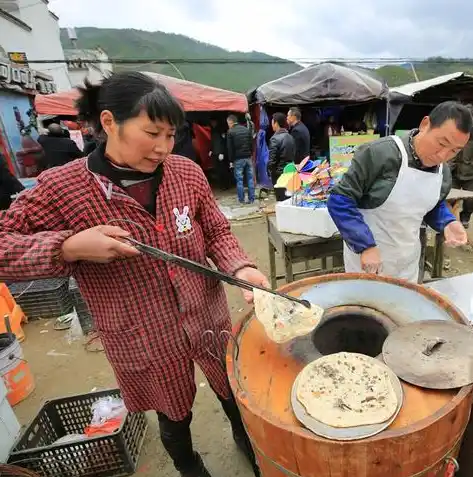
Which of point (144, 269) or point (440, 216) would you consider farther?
point (440, 216)

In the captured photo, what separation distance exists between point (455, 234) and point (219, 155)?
801cm

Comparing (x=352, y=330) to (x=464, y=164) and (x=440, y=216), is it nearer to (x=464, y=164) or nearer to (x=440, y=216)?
(x=440, y=216)

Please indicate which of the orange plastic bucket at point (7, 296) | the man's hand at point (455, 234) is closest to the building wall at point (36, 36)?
the orange plastic bucket at point (7, 296)

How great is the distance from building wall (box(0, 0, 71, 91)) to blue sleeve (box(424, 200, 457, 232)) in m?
15.7

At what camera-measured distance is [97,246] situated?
108 centimetres

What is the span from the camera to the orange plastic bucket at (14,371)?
2648 mm

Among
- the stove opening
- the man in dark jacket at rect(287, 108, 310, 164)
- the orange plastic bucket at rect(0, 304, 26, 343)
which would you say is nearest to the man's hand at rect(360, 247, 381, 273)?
the stove opening

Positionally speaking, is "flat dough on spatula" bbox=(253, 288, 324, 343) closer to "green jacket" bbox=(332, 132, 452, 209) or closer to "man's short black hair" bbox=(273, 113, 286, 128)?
"green jacket" bbox=(332, 132, 452, 209)

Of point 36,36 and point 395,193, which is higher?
point 36,36

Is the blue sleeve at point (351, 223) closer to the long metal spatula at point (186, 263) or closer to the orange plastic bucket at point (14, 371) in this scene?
the long metal spatula at point (186, 263)

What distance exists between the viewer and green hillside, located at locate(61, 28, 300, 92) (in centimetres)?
7419

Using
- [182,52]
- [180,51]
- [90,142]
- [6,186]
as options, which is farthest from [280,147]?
[180,51]

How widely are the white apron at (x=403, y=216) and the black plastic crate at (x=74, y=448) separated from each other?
6.47 ft

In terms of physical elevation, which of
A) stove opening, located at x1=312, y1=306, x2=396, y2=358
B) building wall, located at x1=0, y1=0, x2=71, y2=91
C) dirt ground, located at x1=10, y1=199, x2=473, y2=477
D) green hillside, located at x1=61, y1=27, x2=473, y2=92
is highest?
green hillside, located at x1=61, y1=27, x2=473, y2=92
